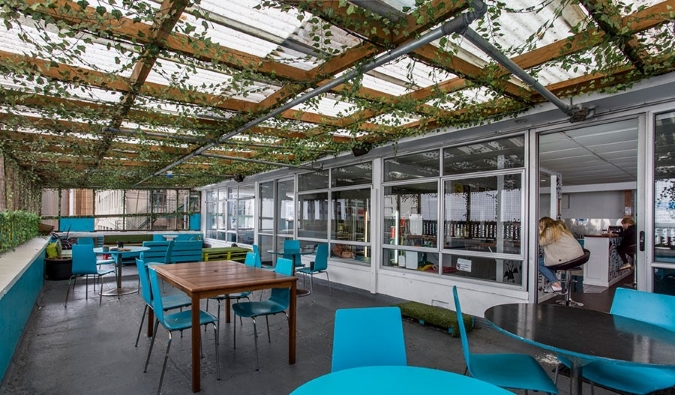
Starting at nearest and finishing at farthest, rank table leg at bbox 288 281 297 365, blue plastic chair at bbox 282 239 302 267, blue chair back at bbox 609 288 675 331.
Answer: blue chair back at bbox 609 288 675 331, table leg at bbox 288 281 297 365, blue plastic chair at bbox 282 239 302 267

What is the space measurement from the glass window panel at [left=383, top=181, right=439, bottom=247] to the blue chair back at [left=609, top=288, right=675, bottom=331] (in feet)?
9.81

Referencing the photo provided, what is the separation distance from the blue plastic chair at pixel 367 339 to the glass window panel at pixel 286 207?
23.8 feet

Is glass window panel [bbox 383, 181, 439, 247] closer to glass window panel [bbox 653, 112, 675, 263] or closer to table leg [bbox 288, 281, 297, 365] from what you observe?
glass window panel [bbox 653, 112, 675, 263]

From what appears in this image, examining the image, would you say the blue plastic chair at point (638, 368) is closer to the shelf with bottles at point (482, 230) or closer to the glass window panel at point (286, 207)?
the shelf with bottles at point (482, 230)

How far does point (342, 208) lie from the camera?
7.72m

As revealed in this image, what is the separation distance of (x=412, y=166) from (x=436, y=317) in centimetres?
262

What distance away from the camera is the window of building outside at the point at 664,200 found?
3.46m

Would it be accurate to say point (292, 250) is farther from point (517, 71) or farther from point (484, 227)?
point (517, 71)

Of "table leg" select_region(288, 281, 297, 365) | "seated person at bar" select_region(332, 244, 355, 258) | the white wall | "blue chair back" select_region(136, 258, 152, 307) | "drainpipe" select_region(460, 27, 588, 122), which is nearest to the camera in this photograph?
"drainpipe" select_region(460, 27, 588, 122)

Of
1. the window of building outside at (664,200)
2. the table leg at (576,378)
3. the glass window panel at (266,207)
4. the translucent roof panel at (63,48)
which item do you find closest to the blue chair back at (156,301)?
the translucent roof panel at (63,48)

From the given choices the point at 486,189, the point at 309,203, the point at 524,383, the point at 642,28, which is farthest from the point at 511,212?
the point at 309,203

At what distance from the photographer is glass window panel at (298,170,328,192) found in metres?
8.28

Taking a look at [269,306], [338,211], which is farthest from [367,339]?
[338,211]

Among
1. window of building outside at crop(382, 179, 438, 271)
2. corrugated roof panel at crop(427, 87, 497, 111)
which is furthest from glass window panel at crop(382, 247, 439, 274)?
corrugated roof panel at crop(427, 87, 497, 111)
